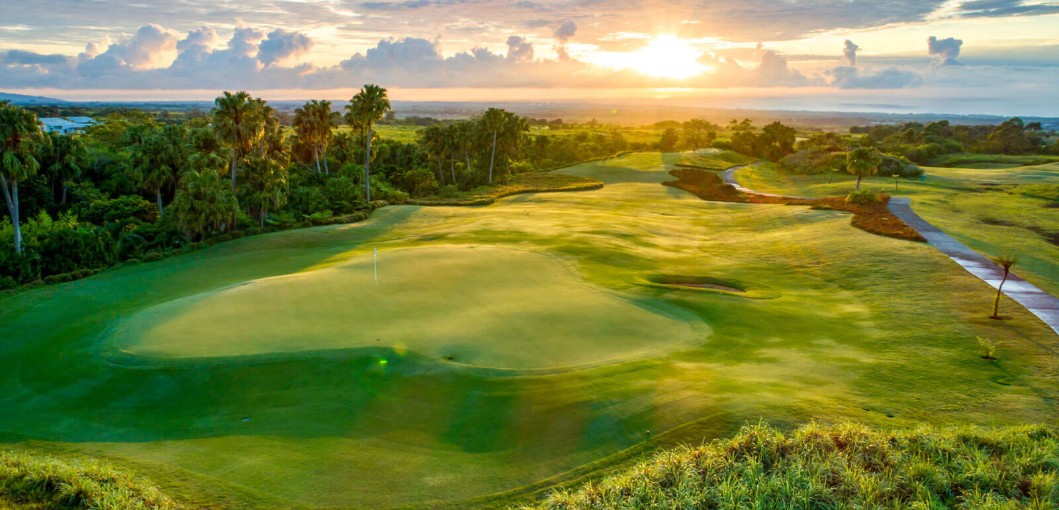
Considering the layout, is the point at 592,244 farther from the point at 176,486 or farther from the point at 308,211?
the point at 308,211

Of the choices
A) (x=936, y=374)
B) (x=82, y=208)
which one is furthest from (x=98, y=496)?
(x=82, y=208)

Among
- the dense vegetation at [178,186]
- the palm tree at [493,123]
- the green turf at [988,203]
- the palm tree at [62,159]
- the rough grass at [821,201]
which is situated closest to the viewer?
the green turf at [988,203]

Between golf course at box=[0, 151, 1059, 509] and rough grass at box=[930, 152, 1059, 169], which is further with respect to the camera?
rough grass at box=[930, 152, 1059, 169]

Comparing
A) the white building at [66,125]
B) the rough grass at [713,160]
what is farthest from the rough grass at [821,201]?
the white building at [66,125]

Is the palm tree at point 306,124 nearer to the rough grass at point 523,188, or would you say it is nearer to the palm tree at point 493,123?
the rough grass at point 523,188

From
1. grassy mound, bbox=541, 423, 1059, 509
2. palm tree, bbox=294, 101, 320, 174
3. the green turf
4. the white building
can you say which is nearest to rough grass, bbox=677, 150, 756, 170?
the green turf

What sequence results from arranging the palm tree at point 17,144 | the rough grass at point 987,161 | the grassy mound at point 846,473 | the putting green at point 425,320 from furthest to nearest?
the rough grass at point 987,161, the palm tree at point 17,144, the putting green at point 425,320, the grassy mound at point 846,473

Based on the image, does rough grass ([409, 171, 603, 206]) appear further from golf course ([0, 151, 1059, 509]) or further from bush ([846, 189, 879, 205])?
bush ([846, 189, 879, 205])
